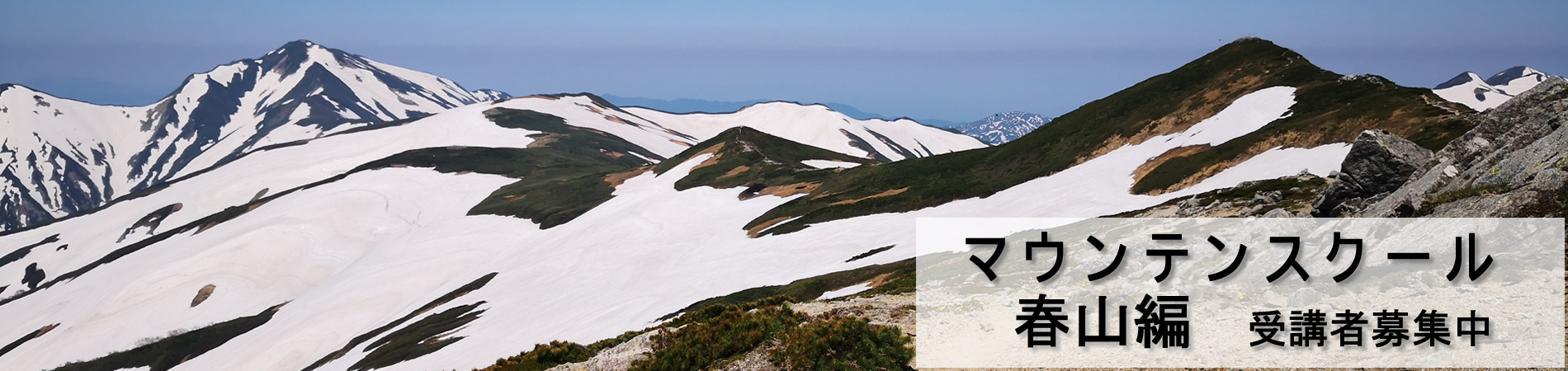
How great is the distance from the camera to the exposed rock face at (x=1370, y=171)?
2728 centimetres

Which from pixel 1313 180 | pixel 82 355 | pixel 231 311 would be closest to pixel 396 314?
pixel 231 311

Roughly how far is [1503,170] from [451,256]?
106883mm

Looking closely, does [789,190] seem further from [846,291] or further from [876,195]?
[846,291]

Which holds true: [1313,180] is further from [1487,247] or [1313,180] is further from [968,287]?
[968,287]

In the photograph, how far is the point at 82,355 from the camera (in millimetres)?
104500

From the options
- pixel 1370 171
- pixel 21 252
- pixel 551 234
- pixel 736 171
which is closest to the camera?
pixel 1370 171

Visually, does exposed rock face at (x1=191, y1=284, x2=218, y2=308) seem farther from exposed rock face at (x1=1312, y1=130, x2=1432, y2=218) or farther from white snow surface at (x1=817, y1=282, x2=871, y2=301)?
exposed rock face at (x1=1312, y1=130, x2=1432, y2=218)

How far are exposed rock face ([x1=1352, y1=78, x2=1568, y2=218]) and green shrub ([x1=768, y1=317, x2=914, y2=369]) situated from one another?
13715mm

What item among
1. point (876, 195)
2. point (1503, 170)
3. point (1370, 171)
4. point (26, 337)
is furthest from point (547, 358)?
point (26, 337)

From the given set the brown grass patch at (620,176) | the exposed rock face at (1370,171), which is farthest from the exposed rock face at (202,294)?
the exposed rock face at (1370,171)

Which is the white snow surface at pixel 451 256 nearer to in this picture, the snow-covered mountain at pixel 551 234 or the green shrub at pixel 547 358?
the snow-covered mountain at pixel 551 234

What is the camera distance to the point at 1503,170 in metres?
22.4

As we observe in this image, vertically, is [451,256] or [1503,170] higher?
[1503,170]

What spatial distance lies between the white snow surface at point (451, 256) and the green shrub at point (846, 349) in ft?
86.2
